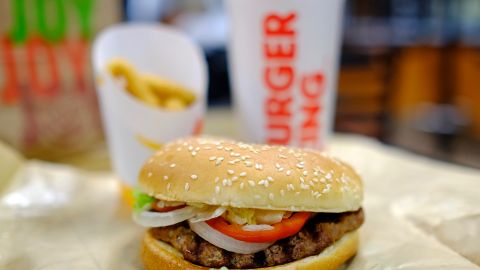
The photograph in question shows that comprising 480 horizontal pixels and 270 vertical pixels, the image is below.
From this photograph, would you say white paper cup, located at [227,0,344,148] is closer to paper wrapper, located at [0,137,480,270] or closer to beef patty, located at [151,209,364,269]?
paper wrapper, located at [0,137,480,270]

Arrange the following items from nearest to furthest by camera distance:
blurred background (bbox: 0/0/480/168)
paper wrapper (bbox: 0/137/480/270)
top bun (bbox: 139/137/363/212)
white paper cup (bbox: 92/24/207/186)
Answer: top bun (bbox: 139/137/363/212) < paper wrapper (bbox: 0/137/480/270) < white paper cup (bbox: 92/24/207/186) < blurred background (bbox: 0/0/480/168)

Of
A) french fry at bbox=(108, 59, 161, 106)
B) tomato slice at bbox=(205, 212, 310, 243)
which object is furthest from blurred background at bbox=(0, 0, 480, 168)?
tomato slice at bbox=(205, 212, 310, 243)

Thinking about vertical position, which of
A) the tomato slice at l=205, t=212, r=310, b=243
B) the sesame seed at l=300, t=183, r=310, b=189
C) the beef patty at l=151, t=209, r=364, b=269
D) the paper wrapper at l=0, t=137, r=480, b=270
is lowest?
the paper wrapper at l=0, t=137, r=480, b=270

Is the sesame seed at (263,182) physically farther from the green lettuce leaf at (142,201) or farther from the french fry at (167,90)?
the french fry at (167,90)

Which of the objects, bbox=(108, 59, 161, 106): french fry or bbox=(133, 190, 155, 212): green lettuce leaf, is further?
bbox=(108, 59, 161, 106): french fry

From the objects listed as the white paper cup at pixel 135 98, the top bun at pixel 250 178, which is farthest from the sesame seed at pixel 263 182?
the white paper cup at pixel 135 98

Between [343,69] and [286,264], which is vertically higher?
[343,69]

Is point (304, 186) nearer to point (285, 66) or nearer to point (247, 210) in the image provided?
point (247, 210)

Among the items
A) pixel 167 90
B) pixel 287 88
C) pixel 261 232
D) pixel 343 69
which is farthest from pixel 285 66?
pixel 343 69
